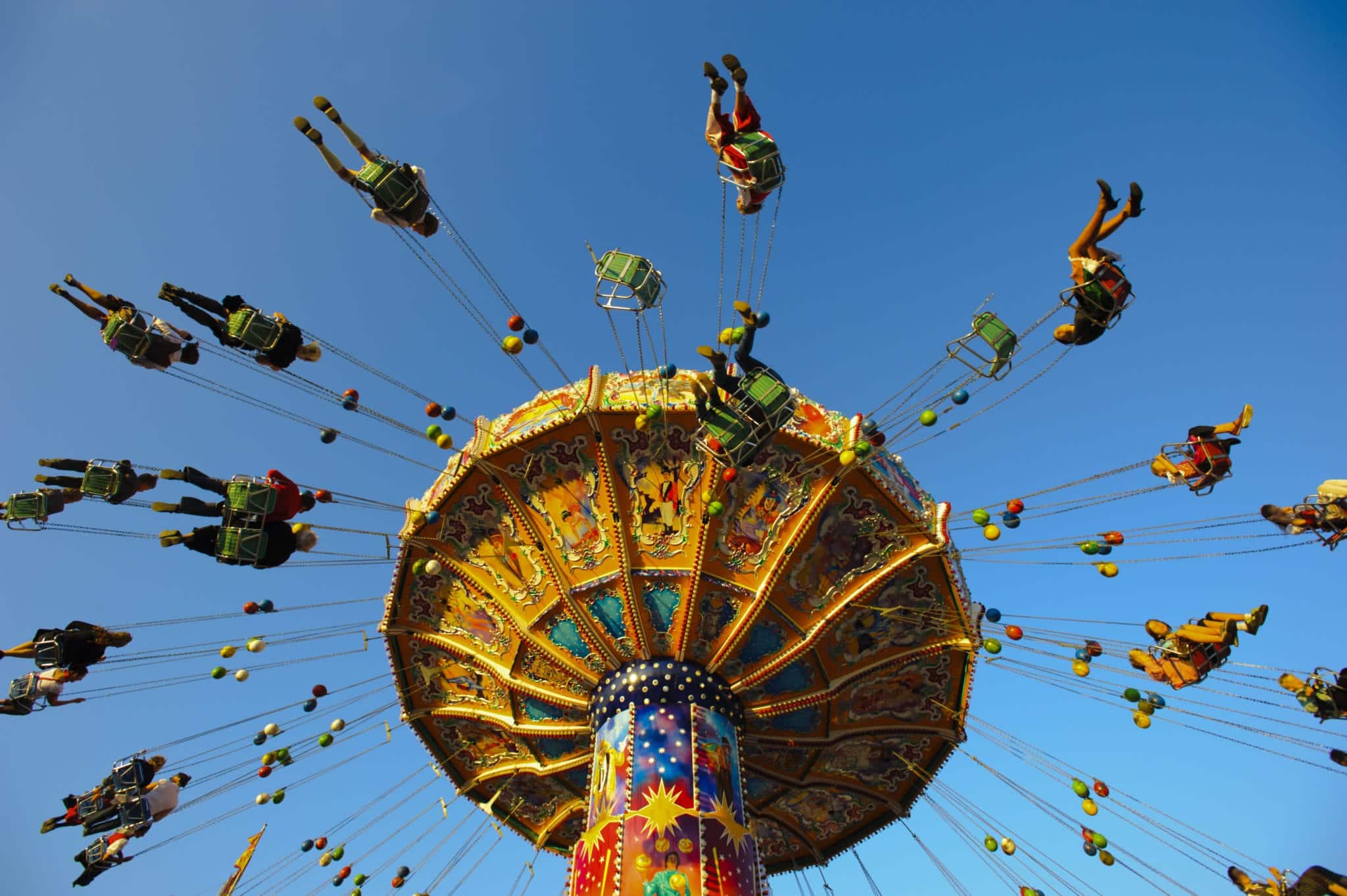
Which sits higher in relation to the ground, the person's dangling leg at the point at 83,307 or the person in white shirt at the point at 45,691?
the person's dangling leg at the point at 83,307

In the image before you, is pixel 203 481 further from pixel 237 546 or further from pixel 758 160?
pixel 758 160

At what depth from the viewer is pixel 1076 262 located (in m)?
10.2

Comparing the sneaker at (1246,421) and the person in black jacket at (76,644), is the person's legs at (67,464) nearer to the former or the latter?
the person in black jacket at (76,644)

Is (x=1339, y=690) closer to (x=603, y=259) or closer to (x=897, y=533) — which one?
(x=897, y=533)

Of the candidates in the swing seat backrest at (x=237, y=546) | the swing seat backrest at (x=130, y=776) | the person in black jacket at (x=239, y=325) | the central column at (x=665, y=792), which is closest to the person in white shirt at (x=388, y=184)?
the person in black jacket at (x=239, y=325)

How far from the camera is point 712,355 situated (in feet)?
30.8

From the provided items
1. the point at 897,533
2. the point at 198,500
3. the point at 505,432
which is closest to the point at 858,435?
the point at 897,533

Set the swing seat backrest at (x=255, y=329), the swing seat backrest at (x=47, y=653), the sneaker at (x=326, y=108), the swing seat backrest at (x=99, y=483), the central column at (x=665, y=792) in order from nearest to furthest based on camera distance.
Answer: the sneaker at (x=326, y=108) < the central column at (x=665, y=792) < the swing seat backrest at (x=255, y=329) < the swing seat backrest at (x=99, y=483) < the swing seat backrest at (x=47, y=653)

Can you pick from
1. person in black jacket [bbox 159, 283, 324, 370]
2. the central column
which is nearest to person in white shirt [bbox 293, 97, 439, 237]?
person in black jacket [bbox 159, 283, 324, 370]

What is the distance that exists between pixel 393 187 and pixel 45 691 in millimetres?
8544

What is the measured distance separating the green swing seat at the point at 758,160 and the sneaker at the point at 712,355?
2.05 metres

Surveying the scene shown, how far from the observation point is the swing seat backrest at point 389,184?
32.3 ft

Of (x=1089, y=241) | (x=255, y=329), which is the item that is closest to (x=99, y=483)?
(x=255, y=329)

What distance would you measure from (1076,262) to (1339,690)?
610 centimetres
